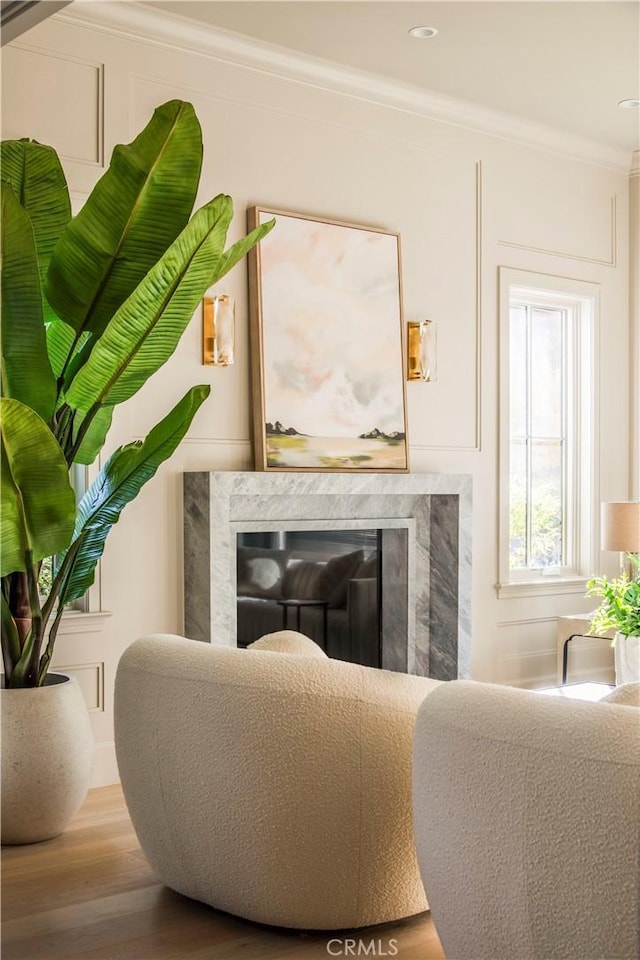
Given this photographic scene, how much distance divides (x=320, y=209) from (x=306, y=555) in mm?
1560

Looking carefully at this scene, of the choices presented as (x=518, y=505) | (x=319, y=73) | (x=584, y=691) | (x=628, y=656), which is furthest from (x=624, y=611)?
(x=319, y=73)

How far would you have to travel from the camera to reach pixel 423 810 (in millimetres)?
2139

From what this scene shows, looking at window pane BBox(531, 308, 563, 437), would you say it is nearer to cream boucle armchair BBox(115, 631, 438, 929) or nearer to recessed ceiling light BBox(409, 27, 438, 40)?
recessed ceiling light BBox(409, 27, 438, 40)

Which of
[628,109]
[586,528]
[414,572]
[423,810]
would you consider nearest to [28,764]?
[423,810]

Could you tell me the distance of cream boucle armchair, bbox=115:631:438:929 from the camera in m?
2.38

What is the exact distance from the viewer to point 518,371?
573 centimetres

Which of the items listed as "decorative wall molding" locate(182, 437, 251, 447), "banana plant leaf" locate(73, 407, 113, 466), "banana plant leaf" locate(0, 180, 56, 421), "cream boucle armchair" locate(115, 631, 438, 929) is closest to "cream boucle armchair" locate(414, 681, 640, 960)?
"cream boucle armchair" locate(115, 631, 438, 929)

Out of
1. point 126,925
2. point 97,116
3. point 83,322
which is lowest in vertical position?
point 126,925

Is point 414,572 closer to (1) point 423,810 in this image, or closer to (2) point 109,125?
(2) point 109,125

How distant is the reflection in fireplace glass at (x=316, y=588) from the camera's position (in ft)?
14.8

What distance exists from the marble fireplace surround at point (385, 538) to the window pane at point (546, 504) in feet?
2.81

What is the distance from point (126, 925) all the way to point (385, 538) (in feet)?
8.89

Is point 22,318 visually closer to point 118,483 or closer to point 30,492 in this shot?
point 30,492

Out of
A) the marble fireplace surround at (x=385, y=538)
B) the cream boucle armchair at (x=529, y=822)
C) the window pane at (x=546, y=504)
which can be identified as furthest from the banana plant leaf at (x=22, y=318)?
the window pane at (x=546, y=504)
